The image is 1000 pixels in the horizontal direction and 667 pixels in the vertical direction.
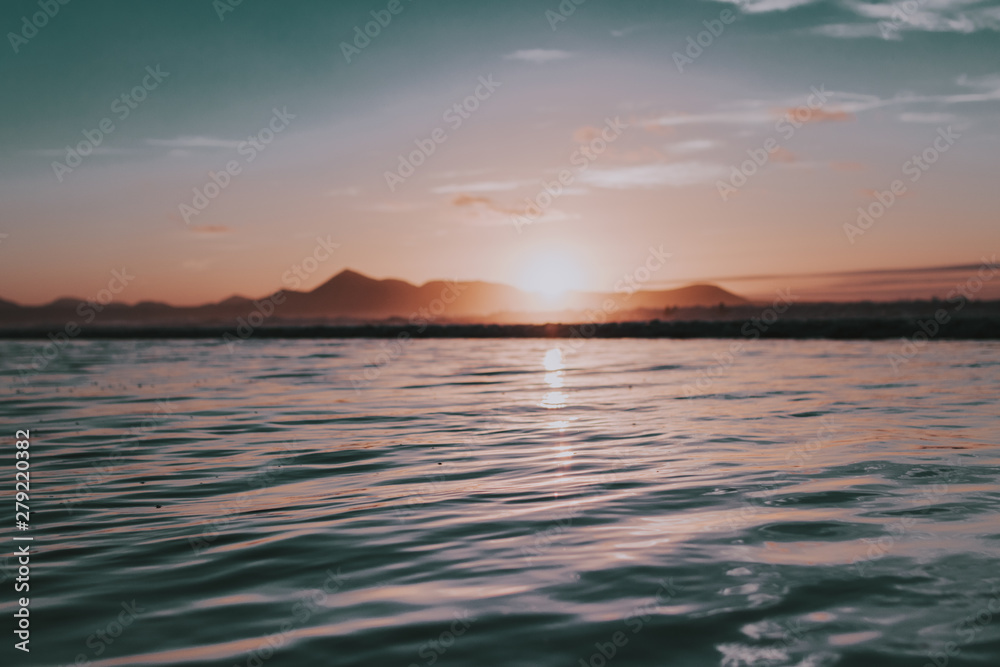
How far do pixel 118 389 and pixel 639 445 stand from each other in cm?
1865

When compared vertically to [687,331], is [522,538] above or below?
above

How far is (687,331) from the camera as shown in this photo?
212ft

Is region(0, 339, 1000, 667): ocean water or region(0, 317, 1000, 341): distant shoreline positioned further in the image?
region(0, 317, 1000, 341): distant shoreline

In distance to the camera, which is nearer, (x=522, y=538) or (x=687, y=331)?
(x=522, y=538)

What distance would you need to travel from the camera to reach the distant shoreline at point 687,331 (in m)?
53.7

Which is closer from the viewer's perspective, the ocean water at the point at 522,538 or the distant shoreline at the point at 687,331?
the ocean water at the point at 522,538

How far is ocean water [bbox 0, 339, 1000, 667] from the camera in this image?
4.81 meters

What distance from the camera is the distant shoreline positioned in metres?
53.7

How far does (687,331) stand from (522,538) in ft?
196

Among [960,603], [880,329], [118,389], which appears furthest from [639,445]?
[880,329]

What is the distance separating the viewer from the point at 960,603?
5250 millimetres

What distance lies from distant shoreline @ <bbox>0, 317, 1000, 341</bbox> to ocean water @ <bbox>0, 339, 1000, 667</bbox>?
4122cm

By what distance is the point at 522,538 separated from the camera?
23.0ft

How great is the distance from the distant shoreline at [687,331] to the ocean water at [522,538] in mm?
41216
